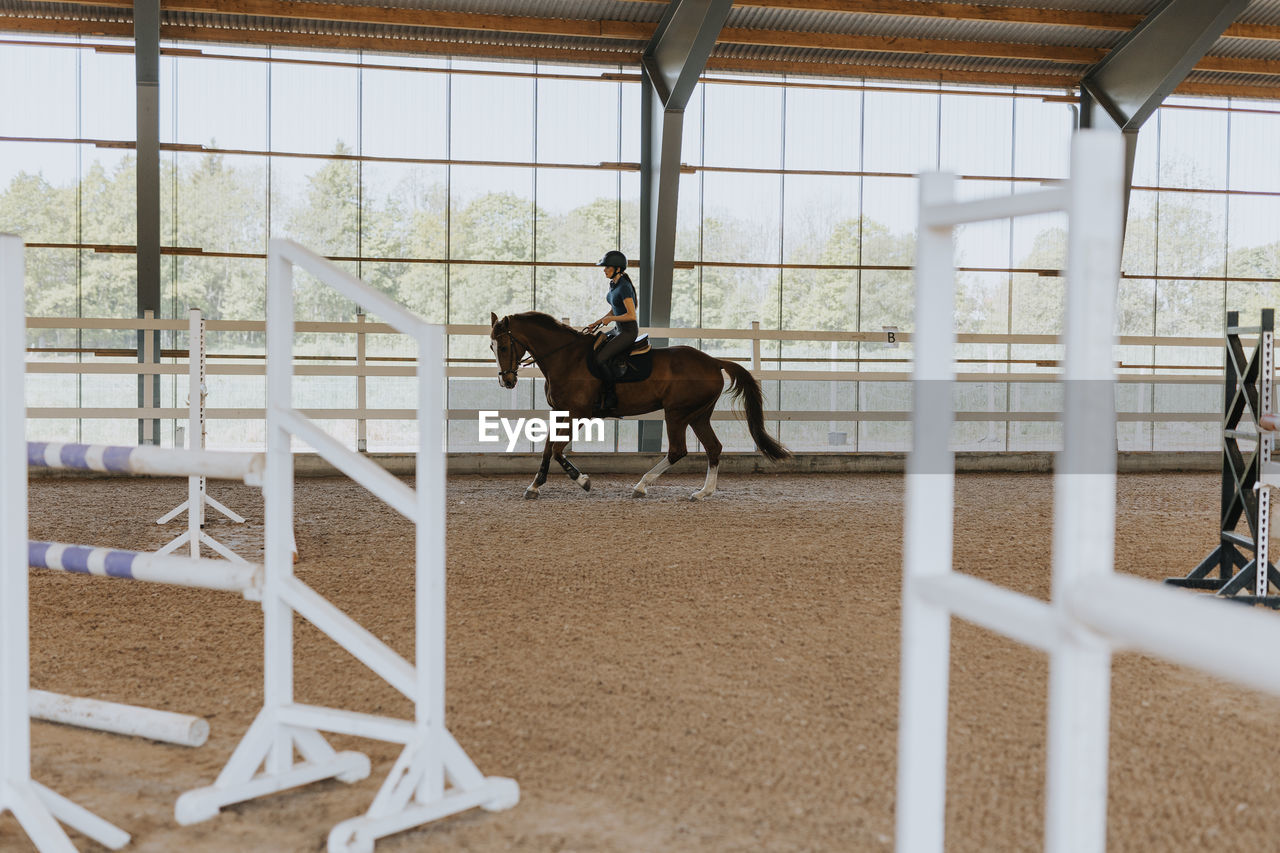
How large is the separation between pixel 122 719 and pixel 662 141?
11565mm

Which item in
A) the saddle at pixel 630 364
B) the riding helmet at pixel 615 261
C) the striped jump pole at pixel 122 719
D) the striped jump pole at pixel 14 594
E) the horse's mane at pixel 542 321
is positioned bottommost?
the striped jump pole at pixel 122 719

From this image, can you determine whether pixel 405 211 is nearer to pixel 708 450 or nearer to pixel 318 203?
pixel 318 203

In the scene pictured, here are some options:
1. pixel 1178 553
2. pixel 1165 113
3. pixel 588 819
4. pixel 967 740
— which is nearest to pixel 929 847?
pixel 588 819

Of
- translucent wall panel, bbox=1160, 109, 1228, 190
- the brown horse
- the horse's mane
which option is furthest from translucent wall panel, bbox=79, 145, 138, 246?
translucent wall panel, bbox=1160, 109, 1228, 190

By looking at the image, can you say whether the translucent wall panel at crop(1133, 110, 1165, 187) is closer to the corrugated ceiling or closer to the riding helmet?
the corrugated ceiling

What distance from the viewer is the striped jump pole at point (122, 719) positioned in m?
3.00

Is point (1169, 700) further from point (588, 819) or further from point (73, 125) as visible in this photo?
point (73, 125)

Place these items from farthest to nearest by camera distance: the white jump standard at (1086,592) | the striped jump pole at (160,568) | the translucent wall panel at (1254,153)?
the translucent wall panel at (1254,153), the striped jump pole at (160,568), the white jump standard at (1086,592)

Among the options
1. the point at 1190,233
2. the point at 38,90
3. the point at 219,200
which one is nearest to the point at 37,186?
the point at 38,90

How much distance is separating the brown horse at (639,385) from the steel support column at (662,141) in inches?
122

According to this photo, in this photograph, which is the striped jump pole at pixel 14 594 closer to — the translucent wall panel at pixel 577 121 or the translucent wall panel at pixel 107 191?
the translucent wall panel at pixel 107 191

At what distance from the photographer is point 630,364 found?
32.9 feet

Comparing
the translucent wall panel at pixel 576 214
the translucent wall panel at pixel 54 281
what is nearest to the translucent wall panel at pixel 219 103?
the translucent wall panel at pixel 54 281

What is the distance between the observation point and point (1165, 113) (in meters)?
15.9
